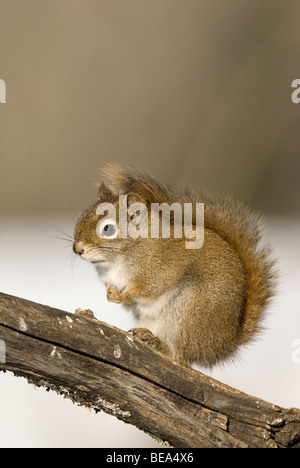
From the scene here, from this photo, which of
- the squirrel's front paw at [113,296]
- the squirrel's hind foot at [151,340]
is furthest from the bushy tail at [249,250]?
the squirrel's front paw at [113,296]

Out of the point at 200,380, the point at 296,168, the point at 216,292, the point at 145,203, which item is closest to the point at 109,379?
the point at 200,380

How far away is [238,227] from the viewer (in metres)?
2.14

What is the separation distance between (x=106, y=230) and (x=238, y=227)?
0.44 m

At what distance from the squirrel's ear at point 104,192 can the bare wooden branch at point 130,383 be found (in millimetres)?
578

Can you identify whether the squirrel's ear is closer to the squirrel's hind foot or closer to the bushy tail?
the bushy tail

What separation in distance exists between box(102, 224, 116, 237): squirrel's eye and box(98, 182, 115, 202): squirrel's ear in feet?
0.37

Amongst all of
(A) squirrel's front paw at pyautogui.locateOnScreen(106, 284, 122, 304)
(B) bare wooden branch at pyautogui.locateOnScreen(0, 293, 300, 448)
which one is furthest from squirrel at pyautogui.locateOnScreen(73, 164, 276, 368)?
(B) bare wooden branch at pyautogui.locateOnScreen(0, 293, 300, 448)

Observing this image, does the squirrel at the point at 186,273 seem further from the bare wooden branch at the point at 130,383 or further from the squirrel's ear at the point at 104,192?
the bare wooden branch at the point at 130,383

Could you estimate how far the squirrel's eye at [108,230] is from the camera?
83.2 inches

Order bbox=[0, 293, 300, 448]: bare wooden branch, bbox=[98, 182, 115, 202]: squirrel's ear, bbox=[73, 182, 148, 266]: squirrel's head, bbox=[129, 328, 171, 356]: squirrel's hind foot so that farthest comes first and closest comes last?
bbox=[98, 182, 115, 202]: squirrel's ear, bbox=[73, 182, 148, 266]: squirrel's head, bbox=[129, 328, 171, 356]: squirrel's hind foot, bbox=[0, 293, 300, 448]: bare wooden branch

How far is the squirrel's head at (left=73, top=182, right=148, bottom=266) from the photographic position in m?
2.08

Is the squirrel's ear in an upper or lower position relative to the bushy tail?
upper

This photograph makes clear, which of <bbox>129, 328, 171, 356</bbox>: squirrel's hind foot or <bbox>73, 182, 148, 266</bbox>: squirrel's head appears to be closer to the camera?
<bbox>129, 328, 171, 356</bbox>: squirrel's hind foot

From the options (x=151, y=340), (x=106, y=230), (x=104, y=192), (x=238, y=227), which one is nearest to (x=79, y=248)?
(x=106, y=230)
